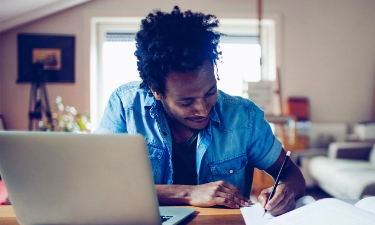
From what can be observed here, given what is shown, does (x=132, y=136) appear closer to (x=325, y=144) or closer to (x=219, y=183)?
(x=219, y=183)

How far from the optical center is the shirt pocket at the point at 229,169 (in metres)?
1.21

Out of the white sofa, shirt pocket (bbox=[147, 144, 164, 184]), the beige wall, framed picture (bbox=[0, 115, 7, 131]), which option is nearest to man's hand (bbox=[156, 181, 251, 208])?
shirt pocket (bbox=[147, 144, 164, 184])

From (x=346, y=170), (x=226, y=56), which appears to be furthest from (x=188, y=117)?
(x=226, y=56)

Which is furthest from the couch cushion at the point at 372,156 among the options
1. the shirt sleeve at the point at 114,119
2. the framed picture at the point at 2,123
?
the framed picture at the point at 2,123

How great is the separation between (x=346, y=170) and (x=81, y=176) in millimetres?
2655

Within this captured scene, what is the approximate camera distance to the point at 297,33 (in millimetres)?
3861

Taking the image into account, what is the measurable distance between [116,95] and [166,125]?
220 mm

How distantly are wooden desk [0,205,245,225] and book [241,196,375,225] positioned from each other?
3 centimetres

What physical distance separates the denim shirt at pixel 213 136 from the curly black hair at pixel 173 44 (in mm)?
A: 127

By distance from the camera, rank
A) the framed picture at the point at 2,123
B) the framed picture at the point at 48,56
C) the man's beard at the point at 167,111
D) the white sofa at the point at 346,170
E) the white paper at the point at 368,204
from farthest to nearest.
→ the framed picture at the point at 48,56 < the framed picture at the point at 2,123 < the white sofa at the point at 346,170 < the man's beard at the point at 167,111 < the white paper at the point at 368,204

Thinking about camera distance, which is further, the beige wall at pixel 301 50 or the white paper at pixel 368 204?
the beige wall at pixel 301 50

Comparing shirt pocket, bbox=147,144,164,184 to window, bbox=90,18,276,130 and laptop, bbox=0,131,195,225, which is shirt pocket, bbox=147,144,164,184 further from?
window, bbox=90,18,276,130

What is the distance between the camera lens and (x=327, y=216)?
749 mm

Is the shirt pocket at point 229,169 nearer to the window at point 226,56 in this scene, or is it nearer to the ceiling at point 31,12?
the window at point 226,56
